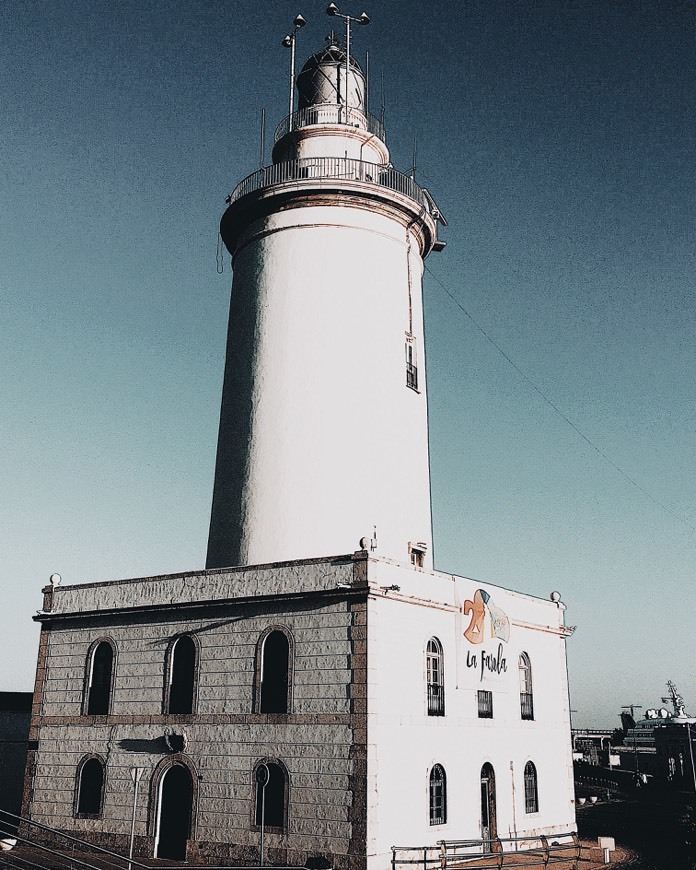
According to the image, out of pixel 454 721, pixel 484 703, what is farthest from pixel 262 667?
pixel 484 703

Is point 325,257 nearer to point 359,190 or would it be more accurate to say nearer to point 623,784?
point 359,190

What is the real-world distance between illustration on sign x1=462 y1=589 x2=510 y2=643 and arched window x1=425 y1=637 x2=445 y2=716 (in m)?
1.23

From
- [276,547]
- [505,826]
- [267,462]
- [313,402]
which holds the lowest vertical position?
[505,826]

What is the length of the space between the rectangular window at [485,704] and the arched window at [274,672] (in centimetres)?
613

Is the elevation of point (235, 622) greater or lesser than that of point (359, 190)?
lesser

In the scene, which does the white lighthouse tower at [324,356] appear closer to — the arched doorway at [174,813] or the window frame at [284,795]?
the window frame at [284,795]

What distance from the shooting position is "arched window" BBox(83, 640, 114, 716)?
26603 mm

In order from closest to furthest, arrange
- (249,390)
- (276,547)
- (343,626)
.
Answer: (343,626) → (276,547) → (249,390)

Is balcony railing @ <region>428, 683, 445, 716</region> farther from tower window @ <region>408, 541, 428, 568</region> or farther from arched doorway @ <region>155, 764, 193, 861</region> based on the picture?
arched doorway @ <region>155, 764, 193, 861</region>

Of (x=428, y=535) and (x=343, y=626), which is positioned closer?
(x=343, y=626)

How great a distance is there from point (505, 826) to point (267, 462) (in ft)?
41.6

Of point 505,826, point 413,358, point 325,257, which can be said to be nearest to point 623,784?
point 505,826

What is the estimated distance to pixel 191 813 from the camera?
23688 millimetres

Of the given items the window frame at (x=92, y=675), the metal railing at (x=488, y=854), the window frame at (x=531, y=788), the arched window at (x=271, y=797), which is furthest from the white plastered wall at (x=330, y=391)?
the metal railing at (x=488, y=854)
